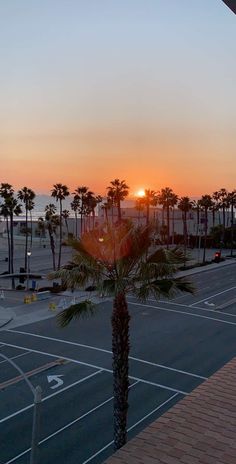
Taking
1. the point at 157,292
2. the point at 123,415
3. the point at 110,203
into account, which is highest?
the point at 110,203

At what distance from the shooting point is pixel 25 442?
737 inches

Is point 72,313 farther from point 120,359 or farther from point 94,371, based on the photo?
point 94,371

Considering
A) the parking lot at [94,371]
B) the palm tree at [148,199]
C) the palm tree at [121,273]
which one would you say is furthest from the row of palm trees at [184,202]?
the palm tree at [121,273]

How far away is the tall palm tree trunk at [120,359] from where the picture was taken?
15523 millimetres

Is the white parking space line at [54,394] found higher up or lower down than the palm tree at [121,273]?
lower down

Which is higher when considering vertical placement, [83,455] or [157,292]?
[157,292]

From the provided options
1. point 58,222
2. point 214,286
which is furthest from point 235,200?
point 214,286

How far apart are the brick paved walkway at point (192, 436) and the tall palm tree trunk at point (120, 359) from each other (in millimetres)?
1698

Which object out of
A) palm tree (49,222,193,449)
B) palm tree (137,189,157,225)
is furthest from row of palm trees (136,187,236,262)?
palm tree (49,222,193,449)

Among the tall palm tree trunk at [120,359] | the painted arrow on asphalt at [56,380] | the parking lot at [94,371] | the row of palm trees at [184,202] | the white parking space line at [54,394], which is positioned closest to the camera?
the tall palm tree trunk at [120,359]

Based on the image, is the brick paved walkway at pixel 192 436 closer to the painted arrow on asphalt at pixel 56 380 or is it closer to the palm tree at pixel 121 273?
the palm tree at pixel 121 273

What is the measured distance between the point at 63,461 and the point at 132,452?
240 inches

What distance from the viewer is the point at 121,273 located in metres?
15.3

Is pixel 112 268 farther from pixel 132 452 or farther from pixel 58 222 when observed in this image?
pixel 58 222
